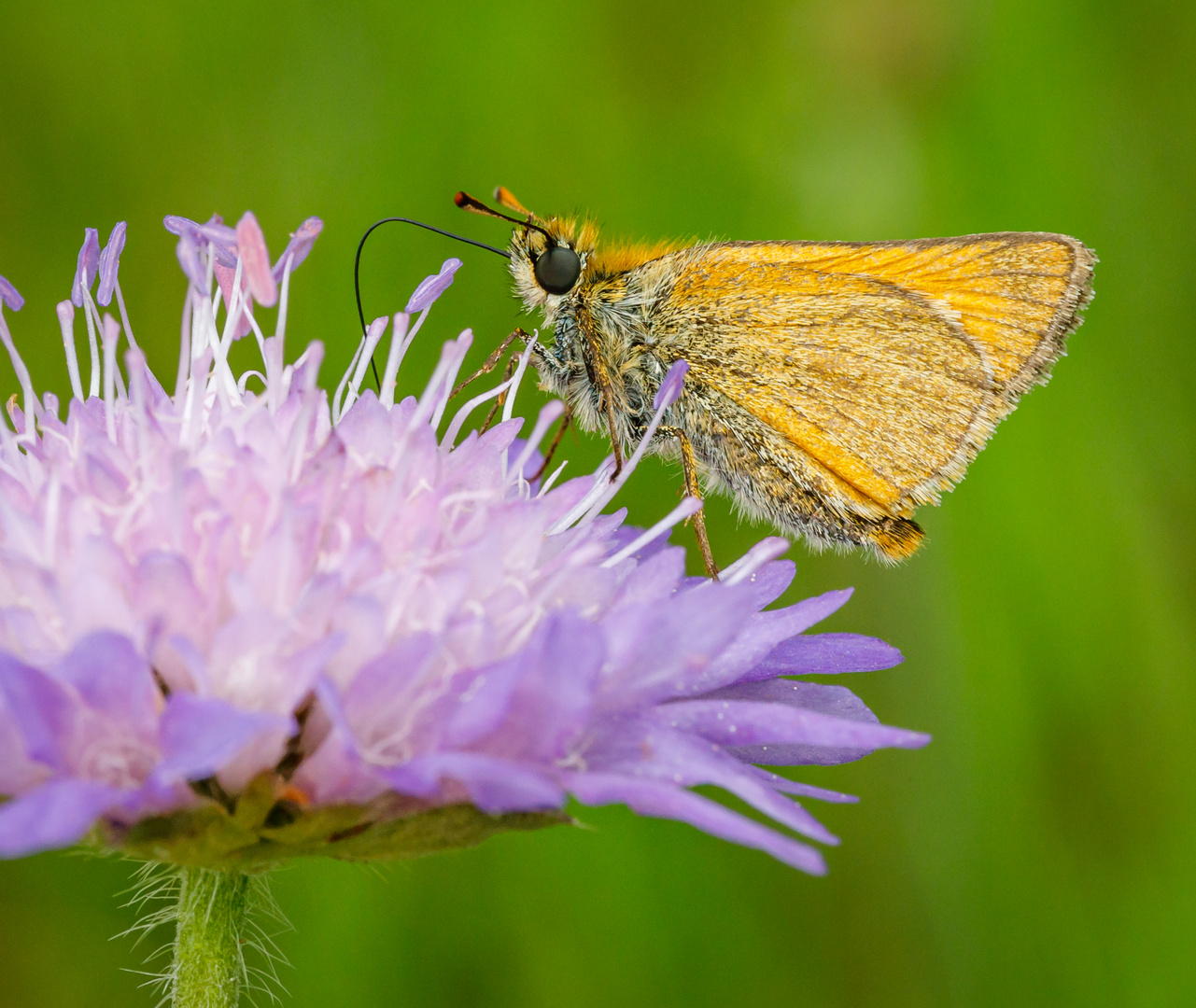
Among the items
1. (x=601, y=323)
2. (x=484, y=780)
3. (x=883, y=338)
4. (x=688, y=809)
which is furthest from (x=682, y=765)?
(x=883, y=338)

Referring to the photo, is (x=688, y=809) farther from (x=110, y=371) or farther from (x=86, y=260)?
(x=86, y=260)

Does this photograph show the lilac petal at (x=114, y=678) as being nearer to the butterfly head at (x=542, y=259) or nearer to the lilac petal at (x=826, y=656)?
the lilac petal at (x=826, y=656)

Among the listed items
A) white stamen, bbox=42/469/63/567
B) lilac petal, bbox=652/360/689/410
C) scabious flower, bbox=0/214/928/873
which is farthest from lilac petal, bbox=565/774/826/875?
lilac petal, bbox=652/360/689/410

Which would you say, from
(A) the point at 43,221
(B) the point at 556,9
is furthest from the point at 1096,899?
(A) the point at 43,221

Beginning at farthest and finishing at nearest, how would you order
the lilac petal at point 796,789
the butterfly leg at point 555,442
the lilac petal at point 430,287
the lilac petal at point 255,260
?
the butterfly leg at point 555,442 → the lilac petal at point 430,287 → the lilac petal at point 255,260 → the lilac petal at point 796,789

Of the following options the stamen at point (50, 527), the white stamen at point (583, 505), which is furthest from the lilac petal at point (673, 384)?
the stamen at point (50, 527)

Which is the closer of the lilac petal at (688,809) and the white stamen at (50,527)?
the lilac petal at (688,809)

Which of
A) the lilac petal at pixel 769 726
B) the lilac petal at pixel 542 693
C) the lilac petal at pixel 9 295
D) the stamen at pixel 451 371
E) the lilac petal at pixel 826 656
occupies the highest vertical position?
the lilac petal at pixel 9 295
